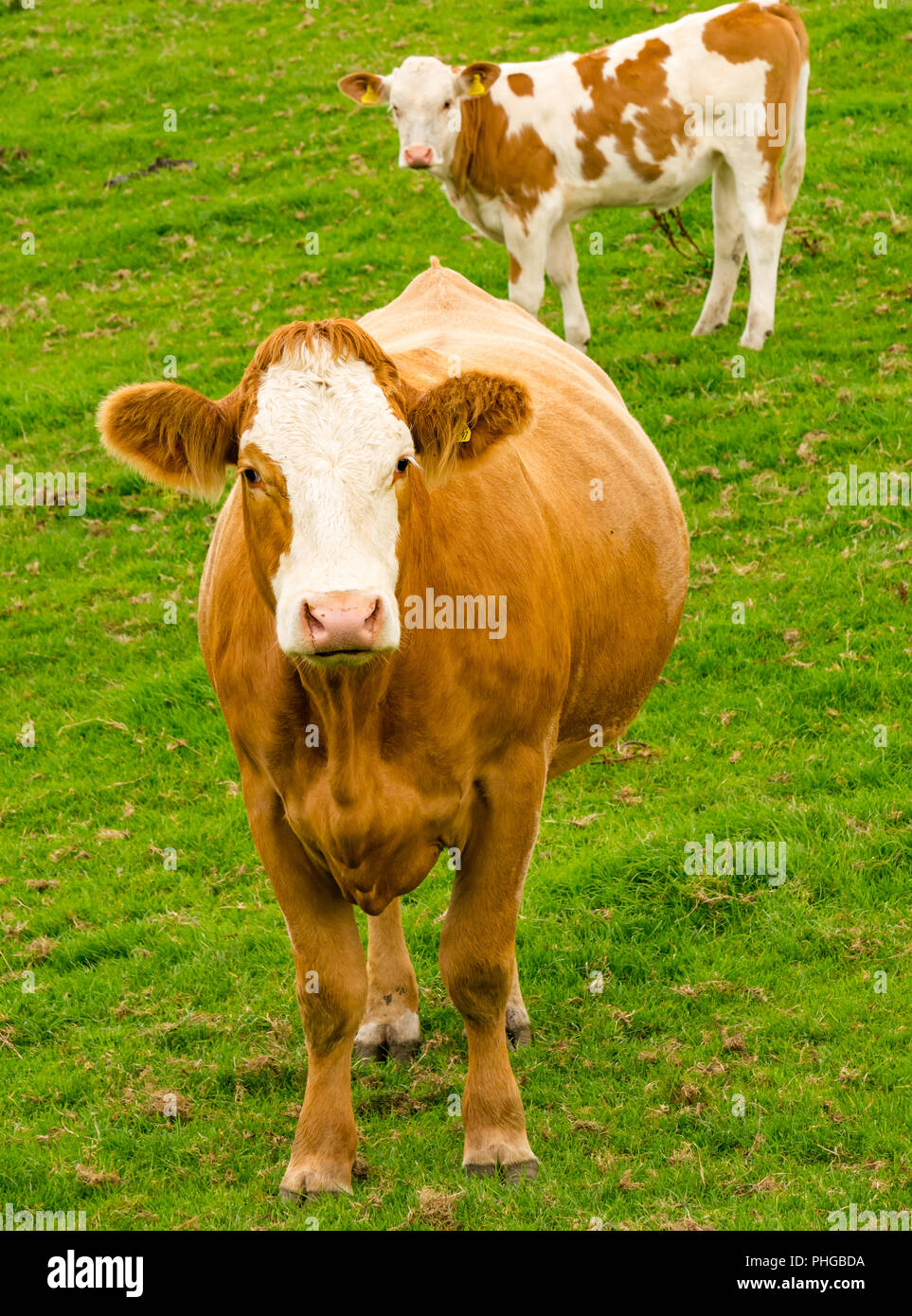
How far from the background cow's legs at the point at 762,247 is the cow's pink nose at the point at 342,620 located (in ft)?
28.8

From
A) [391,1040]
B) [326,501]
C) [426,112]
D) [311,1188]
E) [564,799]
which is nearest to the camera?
[326,501]

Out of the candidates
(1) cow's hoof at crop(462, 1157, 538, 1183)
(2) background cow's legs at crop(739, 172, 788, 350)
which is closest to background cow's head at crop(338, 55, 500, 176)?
(2) background cow's legs at crop(739, 172, 788, 350)

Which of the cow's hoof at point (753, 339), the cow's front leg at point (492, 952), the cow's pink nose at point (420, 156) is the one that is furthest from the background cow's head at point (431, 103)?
the cow's front leg at point (492, 952)

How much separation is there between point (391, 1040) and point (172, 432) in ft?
8.91

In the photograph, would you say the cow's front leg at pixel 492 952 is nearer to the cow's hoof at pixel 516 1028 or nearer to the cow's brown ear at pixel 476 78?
the cow's hoof at pixel 516 1028

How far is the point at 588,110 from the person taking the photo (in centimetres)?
1234

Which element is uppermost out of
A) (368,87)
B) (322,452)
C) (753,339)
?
(368,87)

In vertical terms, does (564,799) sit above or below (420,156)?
below

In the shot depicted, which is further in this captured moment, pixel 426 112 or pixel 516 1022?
pixel 426 112

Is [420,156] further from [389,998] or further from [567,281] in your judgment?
[389,998]

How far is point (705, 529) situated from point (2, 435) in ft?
20.2

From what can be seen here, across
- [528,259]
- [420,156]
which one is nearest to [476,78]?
[420,156]

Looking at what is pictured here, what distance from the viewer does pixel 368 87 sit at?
13281 millimetres

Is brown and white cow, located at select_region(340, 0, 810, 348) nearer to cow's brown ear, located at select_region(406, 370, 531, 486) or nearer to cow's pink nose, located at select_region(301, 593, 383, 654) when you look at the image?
cow's brown ear, located at select_region(406, 370, 531, 486)
